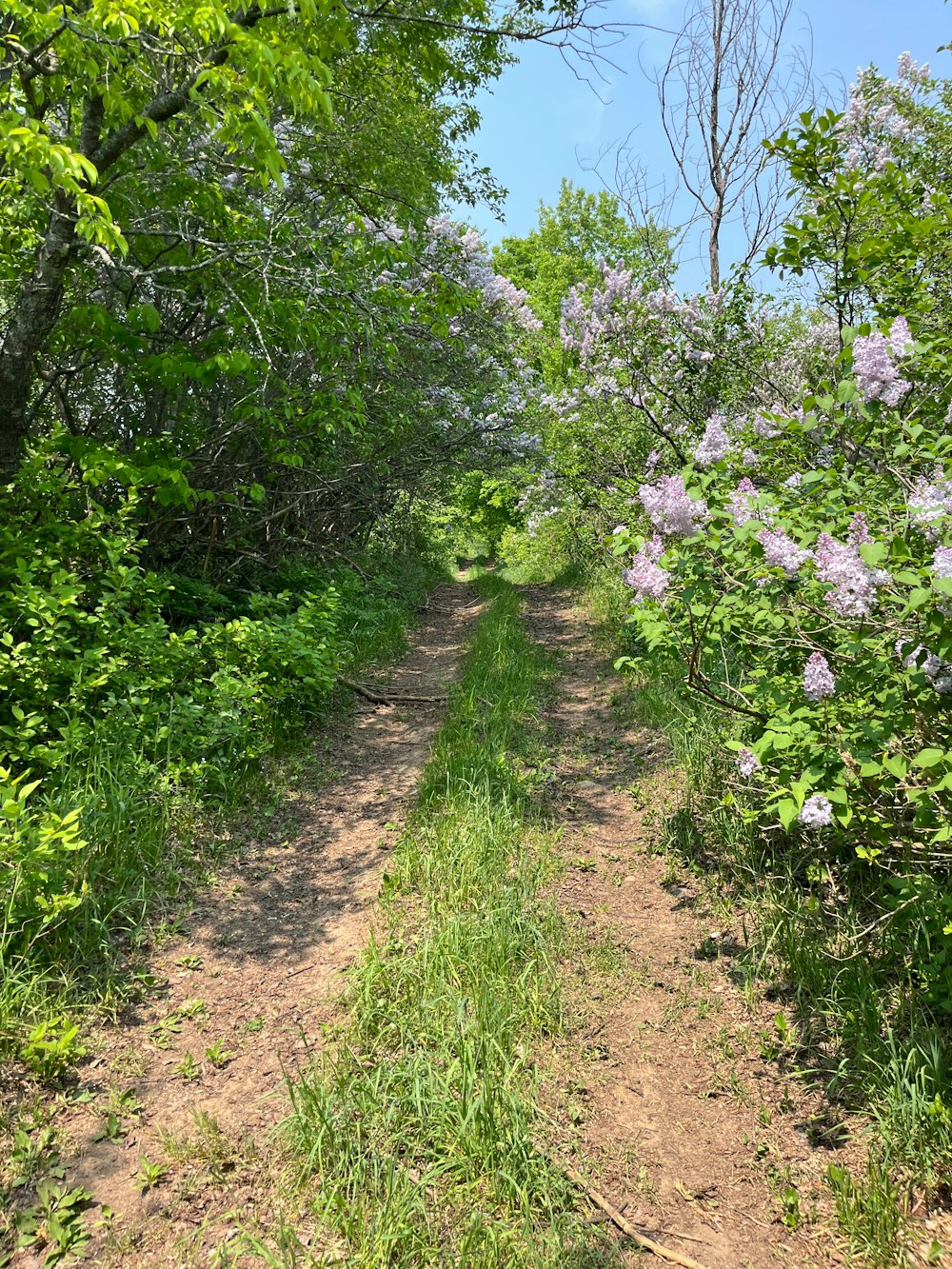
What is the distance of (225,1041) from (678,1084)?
5.33 feet

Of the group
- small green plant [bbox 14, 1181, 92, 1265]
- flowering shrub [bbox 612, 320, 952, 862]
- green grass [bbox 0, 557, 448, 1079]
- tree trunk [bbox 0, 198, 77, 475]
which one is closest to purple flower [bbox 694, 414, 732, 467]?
flowering shrub [bbox 612, 320, 952, 862]

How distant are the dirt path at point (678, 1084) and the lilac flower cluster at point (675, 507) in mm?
1790

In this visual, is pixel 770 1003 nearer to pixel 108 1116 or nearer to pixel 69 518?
pixel 108 1116

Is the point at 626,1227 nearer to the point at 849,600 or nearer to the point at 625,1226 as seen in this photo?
the point at 625,1226

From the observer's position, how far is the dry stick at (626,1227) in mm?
1834

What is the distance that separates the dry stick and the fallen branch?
4.42m

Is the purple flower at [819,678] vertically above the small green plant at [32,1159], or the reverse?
the purple flower at [819,678]

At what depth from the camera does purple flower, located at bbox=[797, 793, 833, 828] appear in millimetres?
2186

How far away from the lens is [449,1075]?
221 centimetres

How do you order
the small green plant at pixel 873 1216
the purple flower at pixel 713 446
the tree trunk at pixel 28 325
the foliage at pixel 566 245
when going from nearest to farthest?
1. the small green plant at pixel 873 1216
2. the purple flower at pixel 713 446
3. the tree trunk at pixel 28 325
4. the foliage at pixel 566 245

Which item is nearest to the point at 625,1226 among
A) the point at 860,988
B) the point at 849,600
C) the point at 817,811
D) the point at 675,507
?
the point at 860,988

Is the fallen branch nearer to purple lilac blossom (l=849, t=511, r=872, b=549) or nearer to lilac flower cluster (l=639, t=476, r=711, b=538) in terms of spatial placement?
lilac flower cluster (l=639, t=476, r=711, b=538)

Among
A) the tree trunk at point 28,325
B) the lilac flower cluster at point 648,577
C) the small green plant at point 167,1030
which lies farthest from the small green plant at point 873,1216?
the tree trunk at point 28,325

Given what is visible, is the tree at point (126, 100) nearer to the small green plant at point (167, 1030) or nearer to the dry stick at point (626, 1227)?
the small green plant at point (167, 1030)
